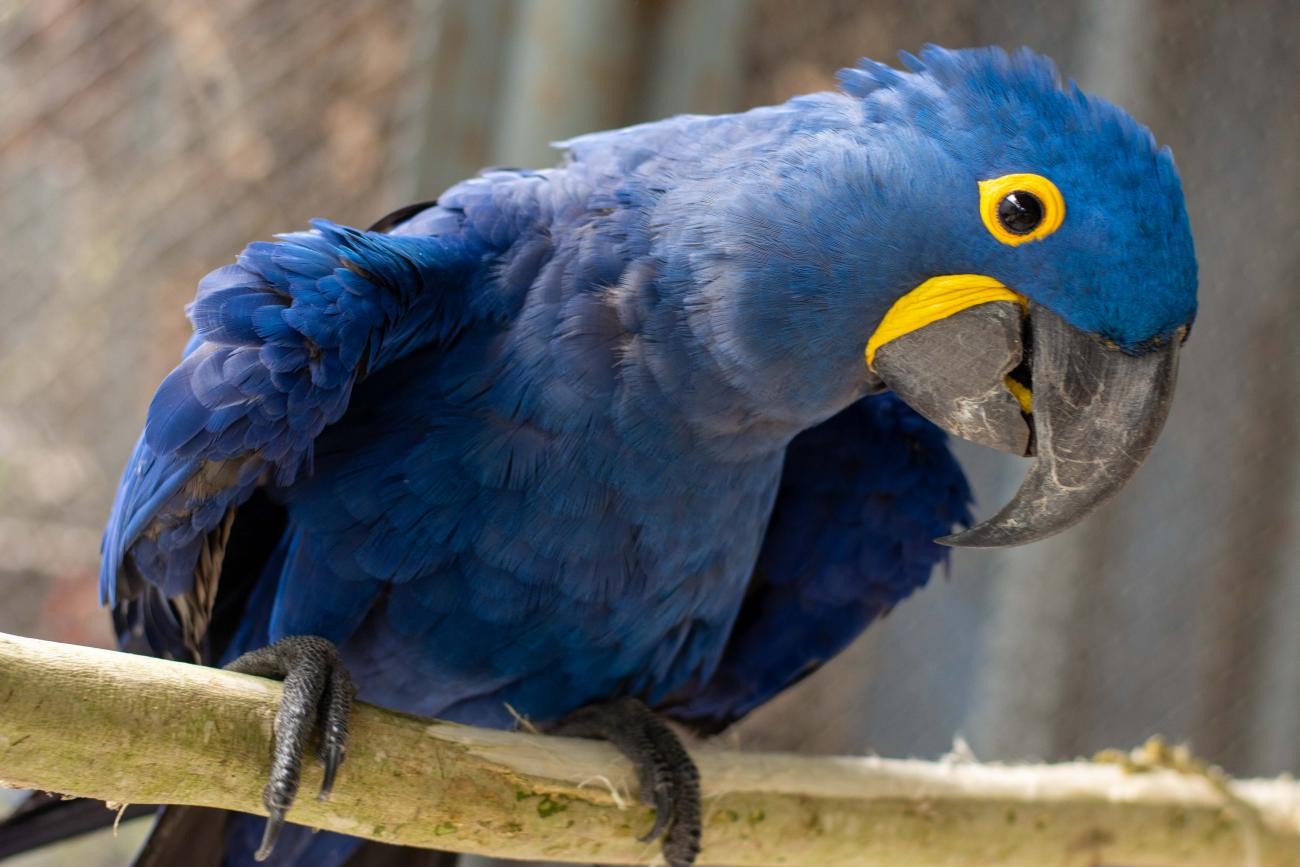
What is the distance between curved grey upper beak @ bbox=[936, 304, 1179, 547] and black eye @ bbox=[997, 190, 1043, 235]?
0.08m

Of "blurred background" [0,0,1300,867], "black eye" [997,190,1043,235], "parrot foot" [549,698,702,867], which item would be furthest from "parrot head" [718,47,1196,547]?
"blurred background" [0,0,1300,867]

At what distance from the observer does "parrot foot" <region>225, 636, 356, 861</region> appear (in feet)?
3.49

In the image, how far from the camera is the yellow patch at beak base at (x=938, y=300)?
1088 mm

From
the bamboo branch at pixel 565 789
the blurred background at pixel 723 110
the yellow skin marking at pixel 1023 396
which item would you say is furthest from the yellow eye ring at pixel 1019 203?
the blurred background at pixel 723 110

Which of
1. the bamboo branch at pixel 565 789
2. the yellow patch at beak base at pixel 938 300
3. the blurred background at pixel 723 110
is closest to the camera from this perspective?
the bamboo branch at pixel 565 789

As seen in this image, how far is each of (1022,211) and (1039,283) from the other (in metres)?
0.07

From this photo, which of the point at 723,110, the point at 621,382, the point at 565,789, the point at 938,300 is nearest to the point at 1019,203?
the point at 938,300

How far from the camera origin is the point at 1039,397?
1.09 meters

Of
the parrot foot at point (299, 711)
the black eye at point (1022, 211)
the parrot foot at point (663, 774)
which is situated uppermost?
the black eye at point (1022, 211)

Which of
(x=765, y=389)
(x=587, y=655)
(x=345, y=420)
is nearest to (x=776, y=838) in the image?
(x=587, y=655)

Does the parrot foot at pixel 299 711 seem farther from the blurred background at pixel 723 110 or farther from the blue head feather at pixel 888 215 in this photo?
the blurred background at pixel 723 110

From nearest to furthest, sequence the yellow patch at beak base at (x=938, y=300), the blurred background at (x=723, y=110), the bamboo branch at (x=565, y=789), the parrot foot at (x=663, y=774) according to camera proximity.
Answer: the bamboo branch at (x=565, y=789) < the yellow patch at beak base at (x=938, y=300) < the parrot foot at (x=663, y=774) < the blurred background at (x=723, y=110)

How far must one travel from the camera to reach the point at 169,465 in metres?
1.16

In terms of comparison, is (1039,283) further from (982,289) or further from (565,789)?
(565,789)
